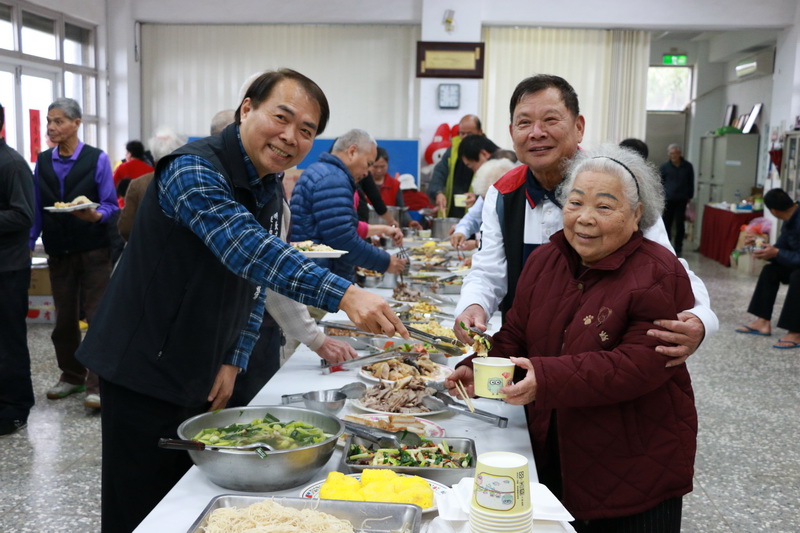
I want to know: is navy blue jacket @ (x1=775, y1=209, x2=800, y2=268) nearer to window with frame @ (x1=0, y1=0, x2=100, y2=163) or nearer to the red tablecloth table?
the red tablecloth table

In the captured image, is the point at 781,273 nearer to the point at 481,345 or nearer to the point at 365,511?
the point at 481,345

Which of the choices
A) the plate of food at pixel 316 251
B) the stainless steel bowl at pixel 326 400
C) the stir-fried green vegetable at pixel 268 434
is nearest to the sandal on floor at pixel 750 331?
the plate of food at pixel 316 251

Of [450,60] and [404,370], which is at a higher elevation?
[450,60]

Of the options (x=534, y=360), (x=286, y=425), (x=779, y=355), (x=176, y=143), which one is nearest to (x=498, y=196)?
(x=534, y=360)

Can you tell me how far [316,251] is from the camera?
339 centimetres

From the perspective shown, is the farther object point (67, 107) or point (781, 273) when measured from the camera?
point (781, 273)

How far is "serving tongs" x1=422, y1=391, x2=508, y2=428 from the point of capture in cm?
201

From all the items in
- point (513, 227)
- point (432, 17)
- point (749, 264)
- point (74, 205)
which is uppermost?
point (432, 17)

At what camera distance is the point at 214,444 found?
1.52m

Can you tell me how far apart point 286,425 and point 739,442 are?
10.6ft

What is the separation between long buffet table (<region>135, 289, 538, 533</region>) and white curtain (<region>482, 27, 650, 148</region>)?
337 inches

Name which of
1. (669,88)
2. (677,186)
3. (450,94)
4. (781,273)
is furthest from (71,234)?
(669,88)

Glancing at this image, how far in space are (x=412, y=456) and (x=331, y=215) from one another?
2284 millimetres

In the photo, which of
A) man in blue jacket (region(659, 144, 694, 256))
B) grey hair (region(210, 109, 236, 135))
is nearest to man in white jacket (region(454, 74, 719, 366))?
grey hair (region(210, 109, 236, 135))
